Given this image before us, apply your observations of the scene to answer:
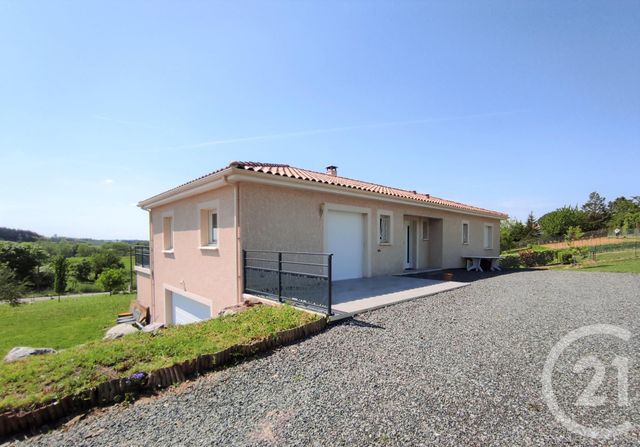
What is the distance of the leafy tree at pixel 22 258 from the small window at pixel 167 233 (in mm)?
50064

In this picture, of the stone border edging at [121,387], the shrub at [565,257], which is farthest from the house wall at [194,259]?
the shrub at [565,257]

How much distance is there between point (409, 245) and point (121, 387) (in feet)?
41.7

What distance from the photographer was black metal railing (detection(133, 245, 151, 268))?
1557 cm

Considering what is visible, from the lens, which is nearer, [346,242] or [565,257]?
[346,242]

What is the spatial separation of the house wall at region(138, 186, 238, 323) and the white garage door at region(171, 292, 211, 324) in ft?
1.36

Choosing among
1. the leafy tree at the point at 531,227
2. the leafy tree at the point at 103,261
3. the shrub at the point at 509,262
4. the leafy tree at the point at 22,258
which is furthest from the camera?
the leafy tree at the point at 103,261

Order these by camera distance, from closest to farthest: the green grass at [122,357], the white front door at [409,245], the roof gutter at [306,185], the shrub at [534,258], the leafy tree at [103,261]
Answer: the green grass at [122,357] → the roof gutter at [306,185] → the white front door at [409,245] → the shrub at [534,258] → the leafy tree at [103,261]

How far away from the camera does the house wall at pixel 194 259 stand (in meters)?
8.09

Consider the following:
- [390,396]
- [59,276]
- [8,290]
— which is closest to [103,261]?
[59,276]

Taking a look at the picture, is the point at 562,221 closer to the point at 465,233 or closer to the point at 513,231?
the point at 513,231

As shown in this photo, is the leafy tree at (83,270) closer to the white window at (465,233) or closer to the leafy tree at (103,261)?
the leafy tree at (103,261)

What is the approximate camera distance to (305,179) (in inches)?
330

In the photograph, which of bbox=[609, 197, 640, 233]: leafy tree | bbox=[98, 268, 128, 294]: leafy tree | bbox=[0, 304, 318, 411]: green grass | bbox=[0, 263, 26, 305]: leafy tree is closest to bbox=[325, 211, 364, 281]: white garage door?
bbox=[0, 304, 318, 411]: green grass

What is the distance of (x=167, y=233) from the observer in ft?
42.4
